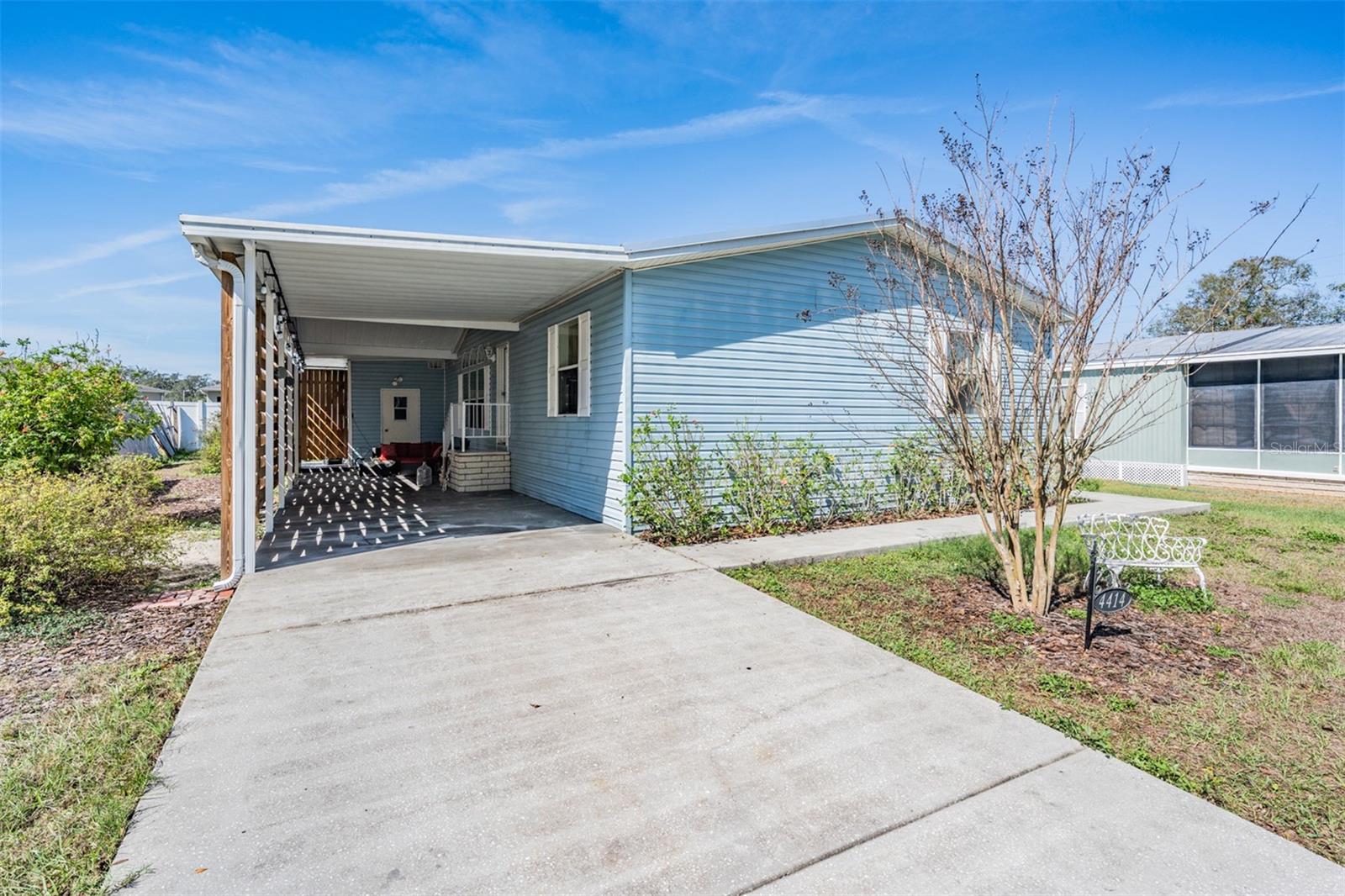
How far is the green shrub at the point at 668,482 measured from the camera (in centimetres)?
723

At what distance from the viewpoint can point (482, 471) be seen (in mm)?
11500

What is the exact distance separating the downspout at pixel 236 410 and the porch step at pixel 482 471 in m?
5.90

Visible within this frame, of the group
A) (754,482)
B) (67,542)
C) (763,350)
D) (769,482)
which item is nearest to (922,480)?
(769,482)

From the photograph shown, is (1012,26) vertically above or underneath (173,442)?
above

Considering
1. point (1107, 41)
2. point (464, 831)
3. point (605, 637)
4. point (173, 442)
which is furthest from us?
point (173, 442)

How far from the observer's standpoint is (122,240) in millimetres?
13586

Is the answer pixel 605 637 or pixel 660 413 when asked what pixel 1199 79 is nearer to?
pixel 660 413

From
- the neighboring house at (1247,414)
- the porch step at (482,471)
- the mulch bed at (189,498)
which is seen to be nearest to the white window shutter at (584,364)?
the porch step at (482,471)

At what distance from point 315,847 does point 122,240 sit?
1624 cm

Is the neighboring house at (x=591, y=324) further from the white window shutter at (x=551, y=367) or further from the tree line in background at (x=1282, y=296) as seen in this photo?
the tree line in background at (x=1282, y=296)

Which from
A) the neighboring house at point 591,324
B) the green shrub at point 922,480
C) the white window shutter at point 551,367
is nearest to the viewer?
the neighboring house at point 591,324

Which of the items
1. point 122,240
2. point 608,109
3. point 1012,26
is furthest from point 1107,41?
point 122,240

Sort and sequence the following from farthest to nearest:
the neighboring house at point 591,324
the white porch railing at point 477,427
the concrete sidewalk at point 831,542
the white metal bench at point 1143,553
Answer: the white porch railing at point 477,427
the concrete sidewalk at point 831,542
the neighboring house at point 591,324
the white metal bench at point 1143,553

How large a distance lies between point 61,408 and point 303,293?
2891mm
